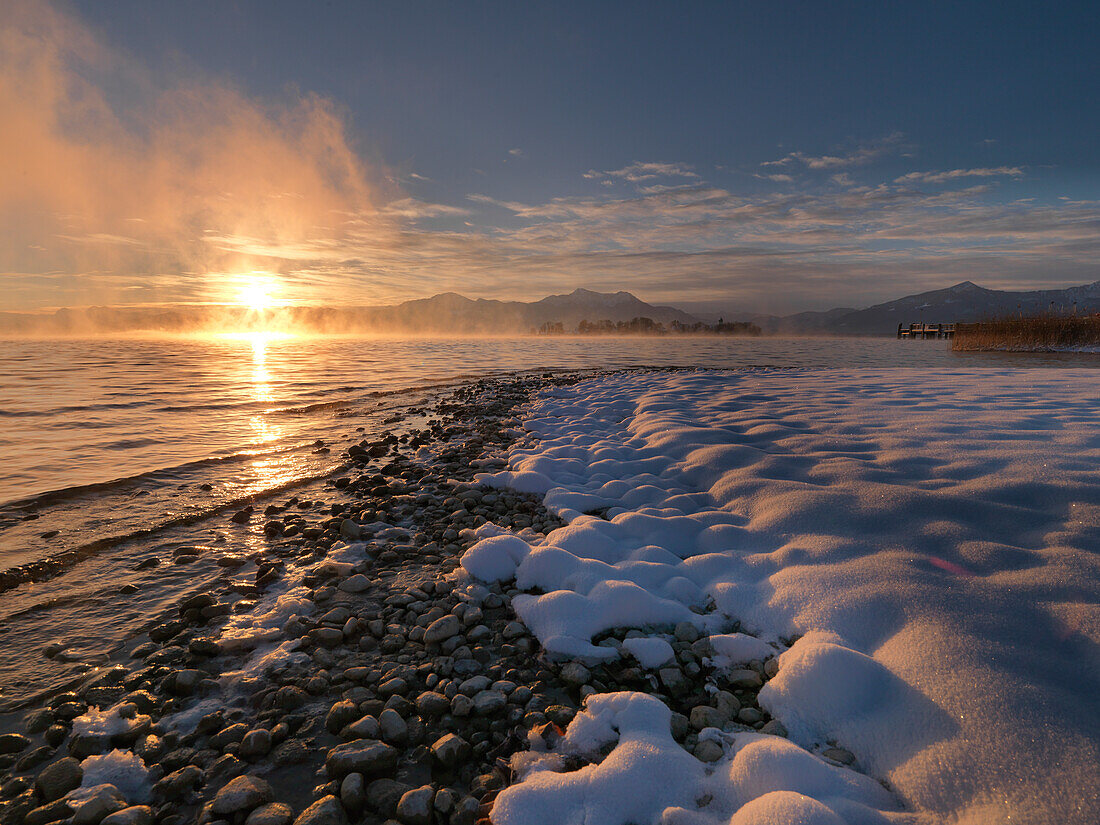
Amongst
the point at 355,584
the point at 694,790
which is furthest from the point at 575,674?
the point at 355,584

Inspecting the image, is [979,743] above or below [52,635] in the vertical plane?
above

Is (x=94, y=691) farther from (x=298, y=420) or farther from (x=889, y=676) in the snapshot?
(x=298, y=420)

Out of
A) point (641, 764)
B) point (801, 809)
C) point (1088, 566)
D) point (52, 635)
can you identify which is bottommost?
point (52, 635)

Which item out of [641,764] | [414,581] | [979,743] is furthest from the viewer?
[414,581]

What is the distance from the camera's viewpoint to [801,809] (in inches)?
67.5

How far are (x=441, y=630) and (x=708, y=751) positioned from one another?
1.97m

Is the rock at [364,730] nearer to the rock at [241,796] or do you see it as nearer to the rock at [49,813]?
the rock at [241,796]

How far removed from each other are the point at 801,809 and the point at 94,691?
162 inches

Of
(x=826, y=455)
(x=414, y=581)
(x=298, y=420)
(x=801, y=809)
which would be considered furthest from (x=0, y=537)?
(x=826, y=455)

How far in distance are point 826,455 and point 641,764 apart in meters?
4.79

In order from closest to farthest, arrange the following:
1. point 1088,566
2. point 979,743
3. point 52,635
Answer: point 979,743
point 1088,566
point 52,635

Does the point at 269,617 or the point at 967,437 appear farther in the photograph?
the point at 967,437

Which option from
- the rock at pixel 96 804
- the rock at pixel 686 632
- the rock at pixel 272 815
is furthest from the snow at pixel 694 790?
the rock at pixel 96 804

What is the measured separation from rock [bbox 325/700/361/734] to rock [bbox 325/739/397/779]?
0.25m
